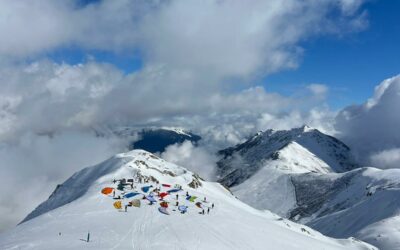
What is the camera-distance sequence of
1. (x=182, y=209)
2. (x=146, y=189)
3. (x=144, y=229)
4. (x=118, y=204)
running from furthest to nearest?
(x=146, y=189)
(x=118, y=204)
(x=182, y=209)
(x=144, y=229)

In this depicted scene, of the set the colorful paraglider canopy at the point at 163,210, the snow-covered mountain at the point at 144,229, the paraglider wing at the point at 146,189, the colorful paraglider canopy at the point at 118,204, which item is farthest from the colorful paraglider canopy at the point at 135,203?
the paraglider wing at the point at 146,189

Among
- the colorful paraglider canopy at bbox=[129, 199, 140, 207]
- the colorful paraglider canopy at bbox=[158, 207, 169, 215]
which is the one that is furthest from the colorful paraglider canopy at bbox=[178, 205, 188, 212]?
the colorful paraglider canopy at bbox=[129, 199, 140, 207]

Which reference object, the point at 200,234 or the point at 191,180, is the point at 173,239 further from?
the point at 191,180

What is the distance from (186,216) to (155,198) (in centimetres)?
1914

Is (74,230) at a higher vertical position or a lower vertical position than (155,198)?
lower

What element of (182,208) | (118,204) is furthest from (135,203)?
(182,208)

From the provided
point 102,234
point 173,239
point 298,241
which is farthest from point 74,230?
point 298,241

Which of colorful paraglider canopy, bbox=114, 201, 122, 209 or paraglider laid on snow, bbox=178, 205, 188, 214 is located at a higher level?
colorful paraglider canopy, bbox=114, 201, 122, 209

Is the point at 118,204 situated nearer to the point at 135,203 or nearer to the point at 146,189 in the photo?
the point at 135,203

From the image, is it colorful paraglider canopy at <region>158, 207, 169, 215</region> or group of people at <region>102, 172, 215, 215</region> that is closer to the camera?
colorful paraglider canopy at <region>158, 207, 169, 215</region>

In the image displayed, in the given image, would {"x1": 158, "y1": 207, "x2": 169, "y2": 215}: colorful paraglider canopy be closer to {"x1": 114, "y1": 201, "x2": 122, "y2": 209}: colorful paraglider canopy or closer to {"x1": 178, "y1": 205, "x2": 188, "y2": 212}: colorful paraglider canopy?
{"x1": 178, "y1": 205, "x2": 188, "y2": 212}: colorful paraglider canopy

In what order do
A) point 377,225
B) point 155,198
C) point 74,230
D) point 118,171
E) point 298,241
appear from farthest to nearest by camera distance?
1. point 118,171
2. point 377,225
3. point 155,198
4. point 298,241
5. point 74,230

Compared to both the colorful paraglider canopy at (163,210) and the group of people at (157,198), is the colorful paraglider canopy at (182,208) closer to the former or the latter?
the group of people at (157,198)

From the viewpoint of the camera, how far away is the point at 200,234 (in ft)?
234
